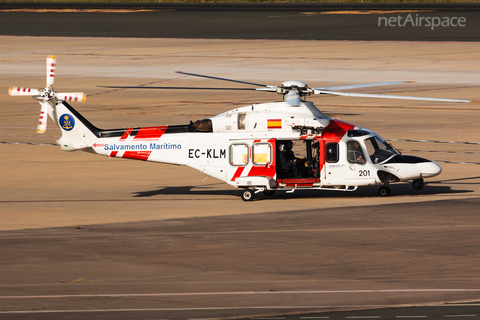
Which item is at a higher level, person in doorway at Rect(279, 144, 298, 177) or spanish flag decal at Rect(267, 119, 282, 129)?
spanish flag decal at Rect(267, 119, 282, 129)

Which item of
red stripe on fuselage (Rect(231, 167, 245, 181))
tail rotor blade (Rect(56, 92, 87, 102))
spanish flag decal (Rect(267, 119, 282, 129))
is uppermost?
tail rotor blade (Rect(56, 92, 87, 102))

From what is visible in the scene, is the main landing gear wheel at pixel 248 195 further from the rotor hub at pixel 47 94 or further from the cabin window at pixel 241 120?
the rotor hub at pixel 47 94

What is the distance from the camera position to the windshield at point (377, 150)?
28.4 m

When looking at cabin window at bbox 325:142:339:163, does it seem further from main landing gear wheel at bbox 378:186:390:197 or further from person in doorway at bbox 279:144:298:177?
main landing gear wheel at bbox 378:186:390:197

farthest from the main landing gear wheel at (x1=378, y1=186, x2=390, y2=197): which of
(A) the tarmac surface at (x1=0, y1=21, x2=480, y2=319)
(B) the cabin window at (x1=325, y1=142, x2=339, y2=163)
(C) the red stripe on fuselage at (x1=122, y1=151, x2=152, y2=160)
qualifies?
(C) the red stripe on fuselage at (x1=122, y1=151, x2=152, y2=160)

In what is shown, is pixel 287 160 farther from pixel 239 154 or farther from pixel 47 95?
pixel 47 95

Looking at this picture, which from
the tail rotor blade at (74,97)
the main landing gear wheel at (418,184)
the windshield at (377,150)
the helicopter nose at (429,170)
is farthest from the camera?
the main landing gear wheel at (418,184)

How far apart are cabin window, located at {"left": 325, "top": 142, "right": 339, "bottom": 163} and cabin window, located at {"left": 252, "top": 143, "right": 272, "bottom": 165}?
74.6 inches

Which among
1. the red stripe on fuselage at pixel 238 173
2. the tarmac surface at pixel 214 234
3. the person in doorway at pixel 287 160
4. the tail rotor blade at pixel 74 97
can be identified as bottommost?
the tarmac surface at pixel 214 234

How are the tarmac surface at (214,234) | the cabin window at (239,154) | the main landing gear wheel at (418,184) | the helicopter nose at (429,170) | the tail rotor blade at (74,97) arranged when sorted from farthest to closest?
the main landing gear wheel at (418,184), the cabin window at (239,154), the helicopter nose at (429,170), the tail rotor blade at (74,97), the tarmac surface at (214,234)

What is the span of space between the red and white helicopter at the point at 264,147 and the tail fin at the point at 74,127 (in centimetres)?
3

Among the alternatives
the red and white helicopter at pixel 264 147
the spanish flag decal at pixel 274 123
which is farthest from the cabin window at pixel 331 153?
the spanish flag decal at pixel 274 123

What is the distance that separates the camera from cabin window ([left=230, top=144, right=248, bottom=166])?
28.7m

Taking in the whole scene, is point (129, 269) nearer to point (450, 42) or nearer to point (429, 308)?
point (429, 308)
